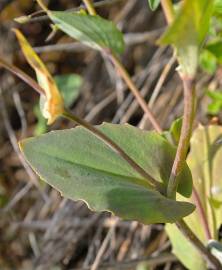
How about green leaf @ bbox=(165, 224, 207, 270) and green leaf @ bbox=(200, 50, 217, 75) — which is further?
green leaf @ bbox=(200, 50, 217, 75)

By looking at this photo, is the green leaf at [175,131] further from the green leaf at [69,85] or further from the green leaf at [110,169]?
the green leaf at [69,85]

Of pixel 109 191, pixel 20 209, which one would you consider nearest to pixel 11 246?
pixel 20 209

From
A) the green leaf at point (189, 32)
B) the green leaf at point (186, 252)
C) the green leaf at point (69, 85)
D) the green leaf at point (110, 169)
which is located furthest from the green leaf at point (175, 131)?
the green leaf at point (69, 85)

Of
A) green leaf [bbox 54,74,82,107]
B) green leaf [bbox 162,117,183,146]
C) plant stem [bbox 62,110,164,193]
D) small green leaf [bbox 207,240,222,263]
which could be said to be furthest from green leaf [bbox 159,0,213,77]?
green leaf [bbox 54,74,82,107]

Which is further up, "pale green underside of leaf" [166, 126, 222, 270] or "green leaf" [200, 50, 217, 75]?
"green leaf" [200, 50, 217, 75]

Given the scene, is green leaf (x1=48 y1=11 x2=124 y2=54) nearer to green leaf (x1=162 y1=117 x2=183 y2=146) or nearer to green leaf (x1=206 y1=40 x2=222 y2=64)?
green leaf (x1=162 y1=117 x2=183 y2=146)
